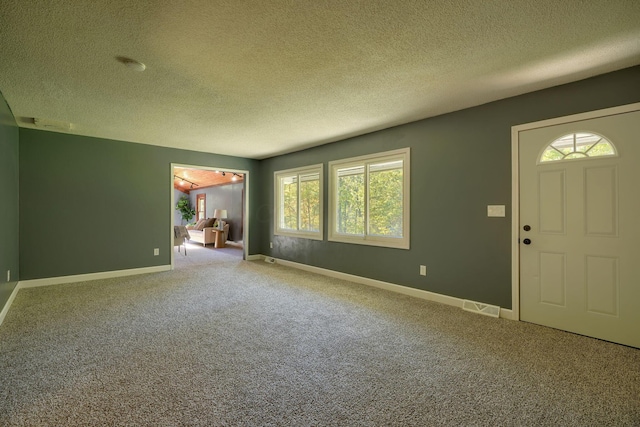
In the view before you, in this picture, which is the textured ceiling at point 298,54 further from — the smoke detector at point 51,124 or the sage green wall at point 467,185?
the smoke detector at point 51,124

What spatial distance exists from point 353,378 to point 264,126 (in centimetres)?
336

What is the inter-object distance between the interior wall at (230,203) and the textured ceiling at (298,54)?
5.85 metres

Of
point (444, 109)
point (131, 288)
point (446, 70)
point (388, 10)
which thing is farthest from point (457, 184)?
point (131, 288)

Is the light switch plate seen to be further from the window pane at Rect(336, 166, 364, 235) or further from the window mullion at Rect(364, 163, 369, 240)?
the window pane at Rect(336, 166, 364, 235)

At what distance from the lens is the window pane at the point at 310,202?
5.41 m

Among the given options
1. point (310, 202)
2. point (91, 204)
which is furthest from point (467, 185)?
point (91, 204)

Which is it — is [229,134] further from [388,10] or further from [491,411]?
[491,411]

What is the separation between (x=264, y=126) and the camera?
4.08m

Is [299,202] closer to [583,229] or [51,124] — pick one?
[51,124]

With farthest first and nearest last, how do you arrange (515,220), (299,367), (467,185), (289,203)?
(289,203) < (467,185) < (515,220) < (299,367)

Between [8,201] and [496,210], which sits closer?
[496,210]

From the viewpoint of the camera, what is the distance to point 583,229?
8.63ft

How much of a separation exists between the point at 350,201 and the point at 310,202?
104 cm

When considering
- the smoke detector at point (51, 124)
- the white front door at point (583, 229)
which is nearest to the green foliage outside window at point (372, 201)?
the white front door at point (583, 229)
